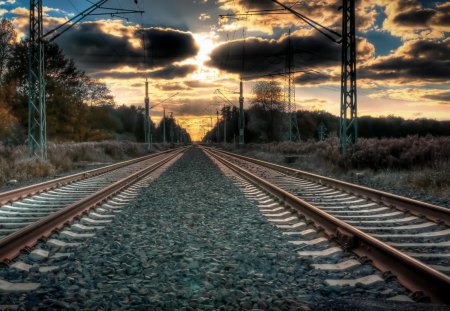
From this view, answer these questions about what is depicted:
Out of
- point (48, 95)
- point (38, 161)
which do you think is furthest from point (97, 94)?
point (38, 161)

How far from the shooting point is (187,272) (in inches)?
178

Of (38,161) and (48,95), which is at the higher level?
(48,95)

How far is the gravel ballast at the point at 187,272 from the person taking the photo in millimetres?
3676

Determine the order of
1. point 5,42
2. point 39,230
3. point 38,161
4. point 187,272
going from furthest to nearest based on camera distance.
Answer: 1. point 5,42
2. point 38,161
3. point 39,230
4. point 187,272

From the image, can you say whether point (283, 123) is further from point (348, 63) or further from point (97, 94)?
point (348, 63)

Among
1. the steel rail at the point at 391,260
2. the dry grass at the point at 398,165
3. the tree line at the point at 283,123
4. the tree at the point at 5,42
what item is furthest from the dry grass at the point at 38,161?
the tree line at the point at 283,123

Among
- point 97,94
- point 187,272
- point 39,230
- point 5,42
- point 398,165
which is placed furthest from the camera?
point 97,94

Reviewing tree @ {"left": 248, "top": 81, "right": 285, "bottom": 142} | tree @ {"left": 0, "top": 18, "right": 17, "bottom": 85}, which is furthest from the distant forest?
tree @ {"left": 248, "top": 81, "right": 285, "bottom": 142}

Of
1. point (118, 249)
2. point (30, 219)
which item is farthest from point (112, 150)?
point (118, 249)

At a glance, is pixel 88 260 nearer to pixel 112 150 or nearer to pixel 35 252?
pixel 35 252

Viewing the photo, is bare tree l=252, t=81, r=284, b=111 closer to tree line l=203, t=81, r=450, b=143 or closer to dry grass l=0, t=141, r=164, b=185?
tree line l=203, t=81, r=450, b=143

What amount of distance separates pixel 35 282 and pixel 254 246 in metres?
2.68

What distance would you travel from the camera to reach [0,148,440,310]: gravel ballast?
368 centimetres

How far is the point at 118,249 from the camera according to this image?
553 centimetres
